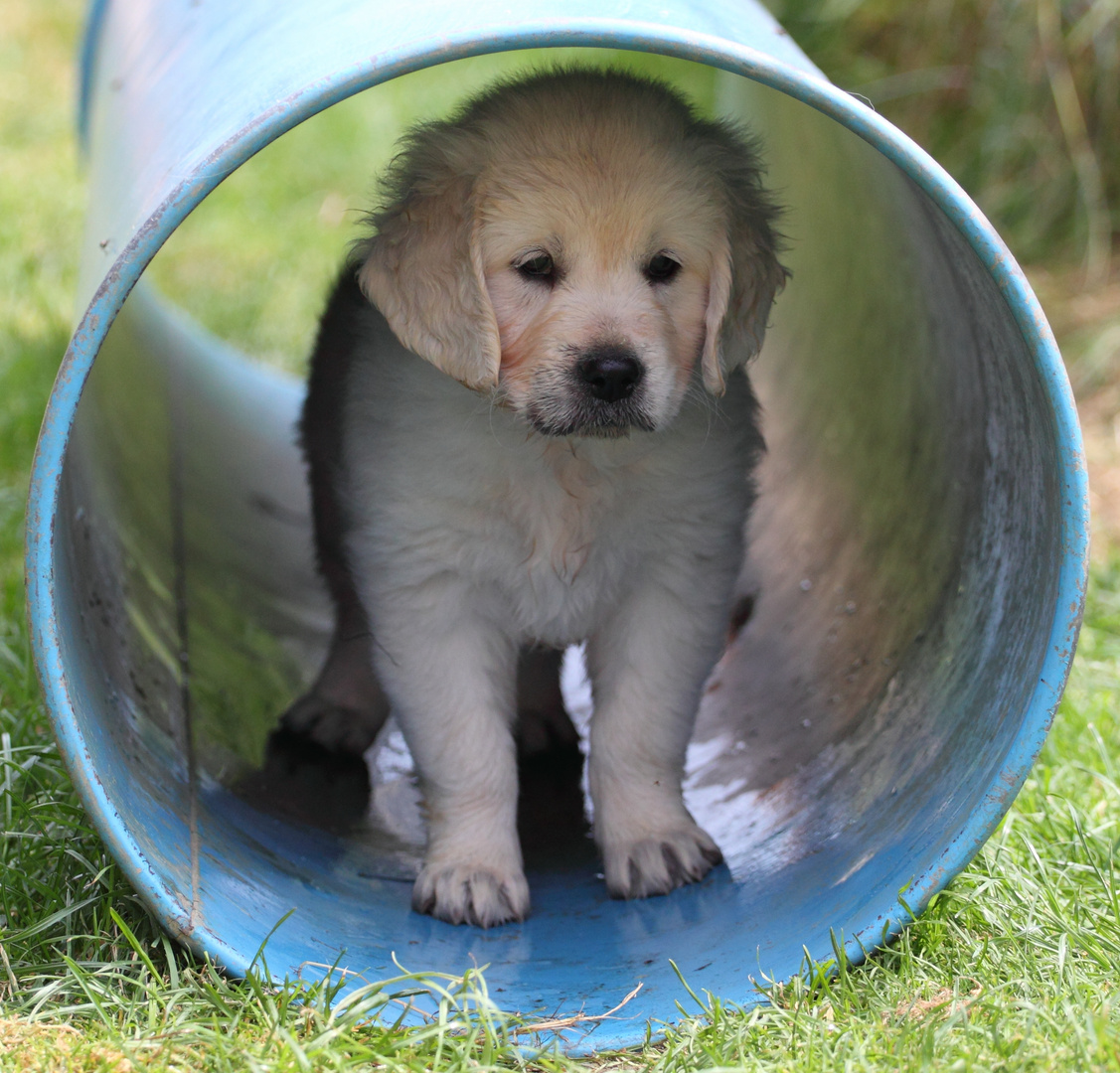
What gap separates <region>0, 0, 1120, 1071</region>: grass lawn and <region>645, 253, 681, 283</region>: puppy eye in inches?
50.1

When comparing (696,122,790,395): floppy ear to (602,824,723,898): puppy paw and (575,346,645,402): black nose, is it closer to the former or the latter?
(575,346,645,402): black nose

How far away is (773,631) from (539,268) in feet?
5.80

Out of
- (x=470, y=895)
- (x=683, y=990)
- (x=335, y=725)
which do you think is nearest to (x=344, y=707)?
(x=335, y=725)

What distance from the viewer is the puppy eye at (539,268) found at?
257 centimetres

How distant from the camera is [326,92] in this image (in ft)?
7.20

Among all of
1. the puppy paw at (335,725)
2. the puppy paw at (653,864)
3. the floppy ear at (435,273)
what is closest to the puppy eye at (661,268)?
the floppy ear at (435,273)

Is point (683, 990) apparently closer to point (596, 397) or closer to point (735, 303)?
point (596, 397)

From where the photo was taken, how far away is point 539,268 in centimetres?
259

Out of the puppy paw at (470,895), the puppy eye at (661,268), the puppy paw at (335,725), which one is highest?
the puppy eye at (661,268)

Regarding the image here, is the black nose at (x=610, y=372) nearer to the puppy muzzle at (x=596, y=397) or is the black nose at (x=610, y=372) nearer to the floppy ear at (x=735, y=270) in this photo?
the puppy muzzle at (x=596, y=397)

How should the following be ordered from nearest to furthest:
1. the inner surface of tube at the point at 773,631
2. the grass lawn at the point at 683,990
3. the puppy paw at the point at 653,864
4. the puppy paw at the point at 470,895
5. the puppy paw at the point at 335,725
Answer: the grass lawn at the point at 683,990
the inner surface of tube at the point at 773,631
the puppy paw at the point at 470,895
the puppy paw at the point at 653,864
the puppy paw at the point at 335,725

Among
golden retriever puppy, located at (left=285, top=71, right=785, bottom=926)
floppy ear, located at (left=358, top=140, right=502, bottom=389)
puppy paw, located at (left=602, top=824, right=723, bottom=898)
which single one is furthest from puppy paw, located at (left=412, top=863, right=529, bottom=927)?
floppy ear, located at (left=358, top=140, right=502, bottom=389)

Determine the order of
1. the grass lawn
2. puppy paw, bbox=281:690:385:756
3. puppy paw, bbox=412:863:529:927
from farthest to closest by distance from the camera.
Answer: puppy paw, bbox=281:690:385:756
puppy paw, bbox=412:863:529:927
the grass lawn

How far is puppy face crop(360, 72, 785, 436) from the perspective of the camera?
2.54 metres
